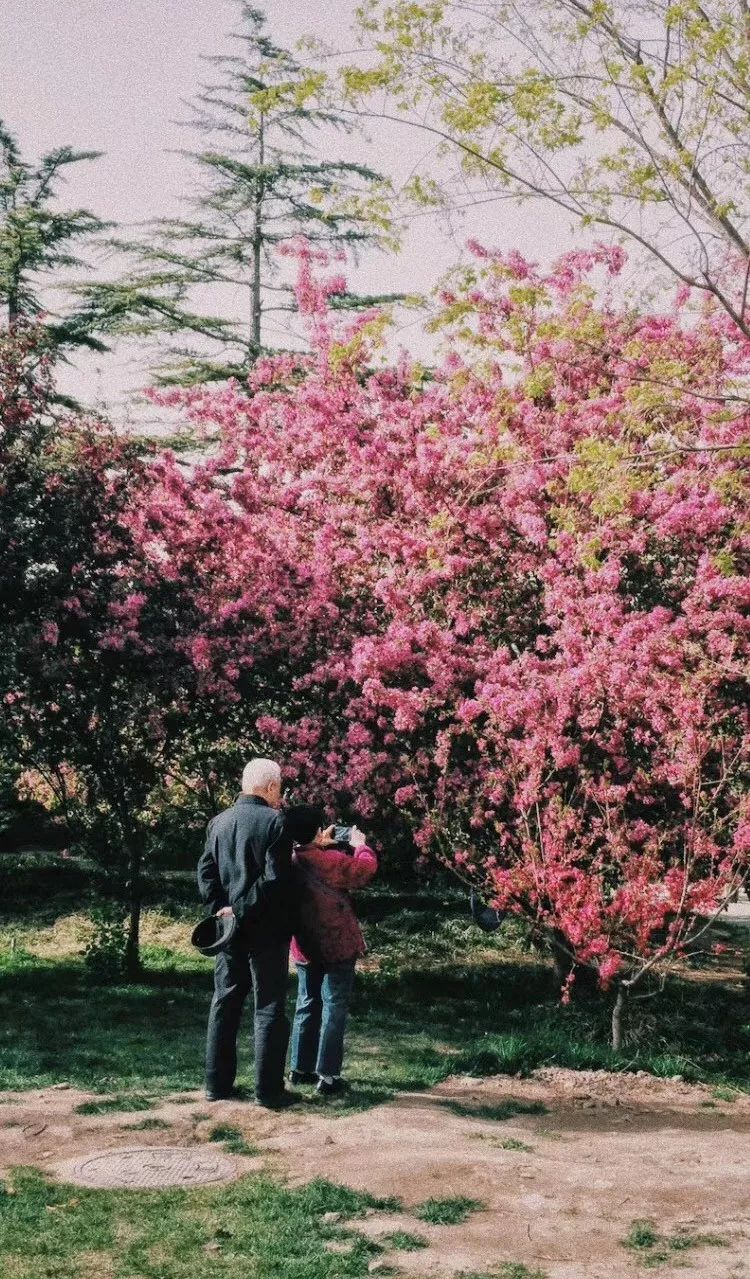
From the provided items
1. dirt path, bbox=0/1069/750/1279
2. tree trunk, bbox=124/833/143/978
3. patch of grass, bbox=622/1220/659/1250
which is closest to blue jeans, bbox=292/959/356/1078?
dirt path, bbox=0/1069/750/1279

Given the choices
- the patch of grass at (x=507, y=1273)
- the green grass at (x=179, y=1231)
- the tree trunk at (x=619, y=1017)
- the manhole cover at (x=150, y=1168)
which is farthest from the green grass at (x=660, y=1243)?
the tree trunk at (x=619, y=1017)

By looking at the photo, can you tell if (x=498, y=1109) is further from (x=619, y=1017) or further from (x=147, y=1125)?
(x=619, y=1017)

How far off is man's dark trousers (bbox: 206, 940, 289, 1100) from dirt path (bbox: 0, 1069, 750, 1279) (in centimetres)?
16

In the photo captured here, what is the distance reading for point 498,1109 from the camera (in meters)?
6.64

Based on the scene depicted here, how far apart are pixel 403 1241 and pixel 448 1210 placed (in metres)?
0.38

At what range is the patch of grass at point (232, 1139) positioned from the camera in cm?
557

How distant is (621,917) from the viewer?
816 cm

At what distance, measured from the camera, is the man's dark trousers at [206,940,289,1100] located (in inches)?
246

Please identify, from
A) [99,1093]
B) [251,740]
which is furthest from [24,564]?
[99,1093]

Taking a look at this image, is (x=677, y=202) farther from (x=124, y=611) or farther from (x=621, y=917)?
(x=124, y=611)

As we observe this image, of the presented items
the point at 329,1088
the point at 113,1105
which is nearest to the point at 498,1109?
the point at 329,1088

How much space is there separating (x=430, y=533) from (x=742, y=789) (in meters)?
3.46

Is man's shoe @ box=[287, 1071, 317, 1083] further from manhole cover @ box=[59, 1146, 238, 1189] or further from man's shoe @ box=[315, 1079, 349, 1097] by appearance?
manhole cover @ box=[59, 1146, 238, 1189]

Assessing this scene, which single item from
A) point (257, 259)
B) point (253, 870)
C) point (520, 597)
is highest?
point (257, 259)
